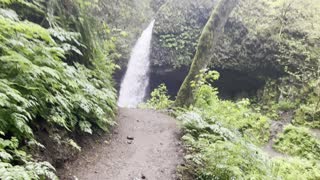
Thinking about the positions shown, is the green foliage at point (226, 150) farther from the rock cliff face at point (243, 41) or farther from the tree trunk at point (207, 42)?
the rock cliff face at point (243, 41)

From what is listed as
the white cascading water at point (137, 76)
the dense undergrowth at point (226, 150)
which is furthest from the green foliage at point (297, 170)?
the white cascading water at point (137, 76)

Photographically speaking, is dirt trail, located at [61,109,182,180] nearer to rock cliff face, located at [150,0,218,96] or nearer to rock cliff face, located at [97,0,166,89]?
rock cliff face, located at [97,0,166,89]

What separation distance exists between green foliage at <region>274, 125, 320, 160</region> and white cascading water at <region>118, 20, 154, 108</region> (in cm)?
865

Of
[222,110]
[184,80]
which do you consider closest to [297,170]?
[222,110]

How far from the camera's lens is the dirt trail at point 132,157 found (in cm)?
474

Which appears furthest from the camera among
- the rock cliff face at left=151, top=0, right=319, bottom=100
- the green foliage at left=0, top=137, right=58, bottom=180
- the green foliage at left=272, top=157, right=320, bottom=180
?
the rock cliff face at left=151, top=0, right=319, bottom=100

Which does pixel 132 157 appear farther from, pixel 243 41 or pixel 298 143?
pixel 243 41

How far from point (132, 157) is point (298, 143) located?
908 cm

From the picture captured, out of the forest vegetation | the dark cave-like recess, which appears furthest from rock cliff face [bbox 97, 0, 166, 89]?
the dark cave-like recess

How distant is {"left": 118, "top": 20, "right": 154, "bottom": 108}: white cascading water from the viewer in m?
18.7

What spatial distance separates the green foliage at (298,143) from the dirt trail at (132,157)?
6.24 metres

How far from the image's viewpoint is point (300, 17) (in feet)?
58.4

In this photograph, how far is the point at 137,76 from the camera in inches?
751

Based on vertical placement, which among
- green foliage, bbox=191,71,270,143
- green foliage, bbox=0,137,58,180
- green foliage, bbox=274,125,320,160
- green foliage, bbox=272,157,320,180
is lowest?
green foliage, bbox=272,157,320,180
